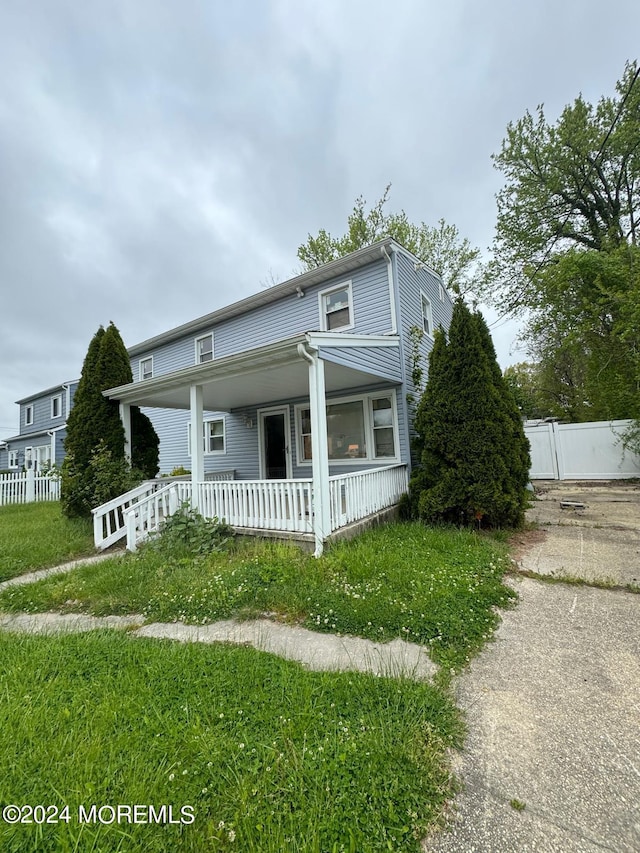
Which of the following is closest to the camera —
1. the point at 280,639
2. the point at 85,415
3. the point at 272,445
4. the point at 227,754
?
the point at 227,754

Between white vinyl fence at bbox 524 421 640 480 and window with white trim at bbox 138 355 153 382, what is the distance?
13.5 meters

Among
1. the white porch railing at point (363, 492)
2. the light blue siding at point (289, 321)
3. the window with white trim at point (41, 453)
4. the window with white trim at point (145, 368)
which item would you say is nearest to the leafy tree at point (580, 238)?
the light blue siding at point (289, 321)

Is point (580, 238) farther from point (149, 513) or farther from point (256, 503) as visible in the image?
point (149, 513)

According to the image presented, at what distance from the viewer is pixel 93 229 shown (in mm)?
14031

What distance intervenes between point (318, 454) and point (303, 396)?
13.9ft

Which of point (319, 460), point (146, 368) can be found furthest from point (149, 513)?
point (146, 368)

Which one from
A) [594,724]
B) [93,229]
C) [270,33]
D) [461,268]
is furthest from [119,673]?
[461,268]

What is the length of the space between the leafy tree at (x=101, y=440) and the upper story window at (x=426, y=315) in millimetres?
7495

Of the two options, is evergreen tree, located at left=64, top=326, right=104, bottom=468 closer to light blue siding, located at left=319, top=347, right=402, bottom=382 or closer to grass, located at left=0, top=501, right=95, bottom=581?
grass, located at left=0, top=501, right=95, bottom=581

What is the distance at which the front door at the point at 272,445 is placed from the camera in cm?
1027

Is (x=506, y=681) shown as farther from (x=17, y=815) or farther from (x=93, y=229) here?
(x=93, y=229)

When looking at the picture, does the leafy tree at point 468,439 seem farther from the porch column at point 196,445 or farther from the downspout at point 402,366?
the porch column at point 196,445

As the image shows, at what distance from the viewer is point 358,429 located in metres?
8.68

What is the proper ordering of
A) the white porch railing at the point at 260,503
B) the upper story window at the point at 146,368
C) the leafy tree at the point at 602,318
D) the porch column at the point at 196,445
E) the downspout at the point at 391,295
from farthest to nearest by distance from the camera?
1. the upper story window at the point at 146,368
2. the leafy tree at the point at 602,318
3. the downspout at the point at 391,295
4. the porch column at the point at 196,445
5. the white porch railing at the point at 260,503
